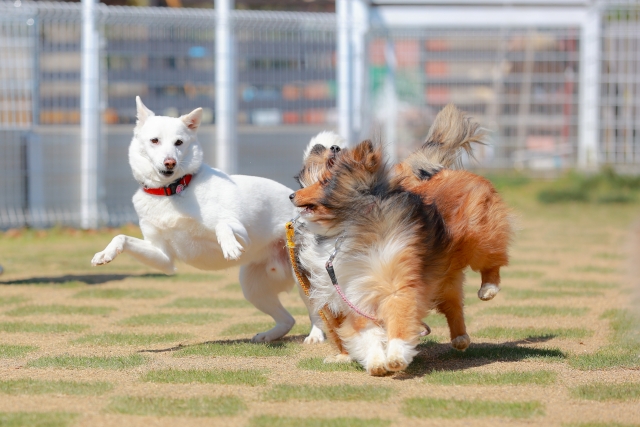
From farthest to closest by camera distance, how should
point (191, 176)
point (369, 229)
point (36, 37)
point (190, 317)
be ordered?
point (36, 37) → point (190, 317) → point (191, 176) → point (369, 229)

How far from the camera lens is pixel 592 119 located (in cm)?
1488

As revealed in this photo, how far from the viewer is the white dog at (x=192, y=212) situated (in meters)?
4.79

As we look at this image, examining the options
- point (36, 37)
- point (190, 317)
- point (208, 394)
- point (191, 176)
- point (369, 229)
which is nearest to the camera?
point (208, 394)

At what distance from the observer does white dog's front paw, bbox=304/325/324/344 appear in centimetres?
517

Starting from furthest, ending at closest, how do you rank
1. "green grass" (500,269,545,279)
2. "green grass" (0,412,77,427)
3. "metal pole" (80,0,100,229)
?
"metal pole" (80,0,100,229) → "green grass" (500,269,545,279) → "green grass" (0,412,77,427)

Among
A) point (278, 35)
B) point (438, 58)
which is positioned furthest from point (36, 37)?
point (438, 58)

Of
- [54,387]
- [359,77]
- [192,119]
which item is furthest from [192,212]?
[359,77]

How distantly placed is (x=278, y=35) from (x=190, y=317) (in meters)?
6.63

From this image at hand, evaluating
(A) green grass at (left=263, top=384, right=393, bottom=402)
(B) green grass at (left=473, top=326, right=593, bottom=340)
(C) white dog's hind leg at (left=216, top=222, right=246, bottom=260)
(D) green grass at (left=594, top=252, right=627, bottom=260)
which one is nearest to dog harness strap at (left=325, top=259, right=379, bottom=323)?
(A) green grass at (left=263, top=384, right=393, bottom=402)

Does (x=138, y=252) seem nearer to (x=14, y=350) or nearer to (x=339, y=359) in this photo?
(x=14, y=350)

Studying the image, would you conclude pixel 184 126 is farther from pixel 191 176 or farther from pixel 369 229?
pixel 369 229

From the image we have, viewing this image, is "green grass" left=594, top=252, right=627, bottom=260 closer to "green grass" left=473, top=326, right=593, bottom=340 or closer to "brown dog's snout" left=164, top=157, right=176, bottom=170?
"green grass" left=473, top=326, right=593, bottom=340

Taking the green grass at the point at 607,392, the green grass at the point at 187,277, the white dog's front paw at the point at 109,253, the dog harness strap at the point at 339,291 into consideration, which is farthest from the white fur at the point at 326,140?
the green grass at the point at 187,277

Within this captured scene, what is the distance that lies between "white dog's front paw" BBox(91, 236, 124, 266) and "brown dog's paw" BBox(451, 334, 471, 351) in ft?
6.21
